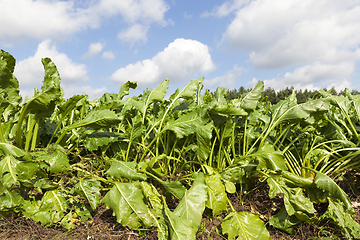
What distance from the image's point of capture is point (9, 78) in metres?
2.21

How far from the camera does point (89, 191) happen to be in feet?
6.65

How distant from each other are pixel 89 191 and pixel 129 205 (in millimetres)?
413

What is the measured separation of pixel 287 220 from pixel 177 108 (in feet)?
5.82

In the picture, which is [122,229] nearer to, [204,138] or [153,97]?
[204,138]

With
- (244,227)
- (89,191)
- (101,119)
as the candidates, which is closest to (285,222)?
(244,227)

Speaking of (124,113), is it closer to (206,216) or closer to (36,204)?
(36,204)

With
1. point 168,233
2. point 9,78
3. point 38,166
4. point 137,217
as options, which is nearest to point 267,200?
point 168,233

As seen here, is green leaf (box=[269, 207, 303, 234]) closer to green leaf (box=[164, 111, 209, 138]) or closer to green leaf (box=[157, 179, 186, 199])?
green leaf (box=[157, 179, 186, 199])

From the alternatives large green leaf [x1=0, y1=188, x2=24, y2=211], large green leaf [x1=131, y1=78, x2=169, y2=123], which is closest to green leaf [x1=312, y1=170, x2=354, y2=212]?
large green leaf [x1=131, y1=78, x2=169, y2=123]

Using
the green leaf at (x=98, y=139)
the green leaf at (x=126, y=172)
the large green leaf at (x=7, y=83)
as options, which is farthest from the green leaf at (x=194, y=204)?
the large green leaf at (x=7, y=83)

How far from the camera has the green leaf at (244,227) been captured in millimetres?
1901

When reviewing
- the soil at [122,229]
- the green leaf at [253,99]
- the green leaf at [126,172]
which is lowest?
the soil at [122,229]

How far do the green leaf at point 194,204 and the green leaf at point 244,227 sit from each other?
0.94 ft

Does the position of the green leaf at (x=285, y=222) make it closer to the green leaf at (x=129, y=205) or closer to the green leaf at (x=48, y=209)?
the green leaf at (x=129, y=205)
